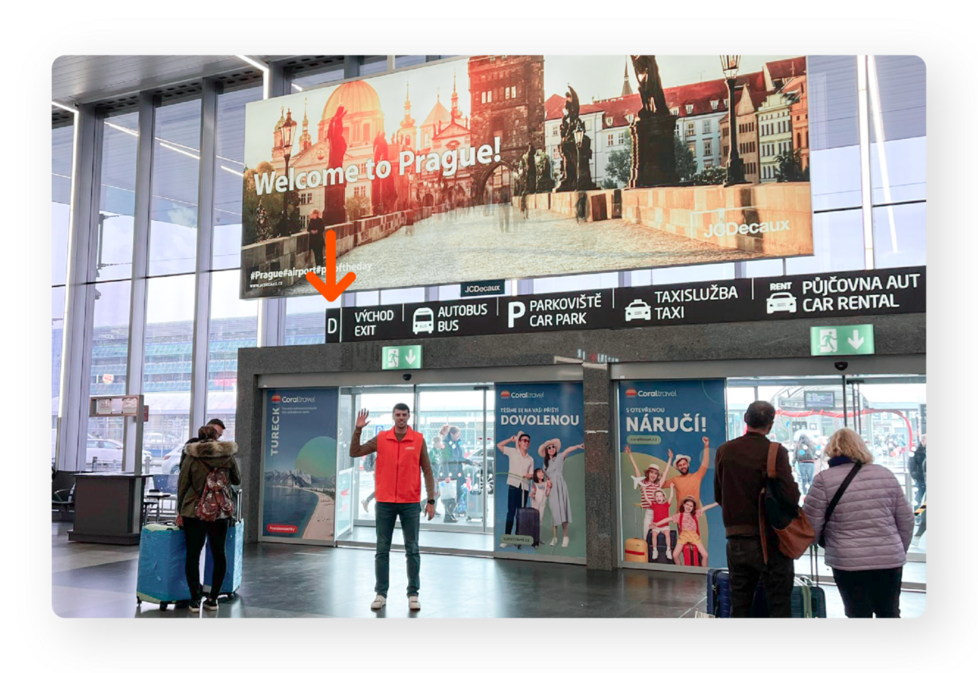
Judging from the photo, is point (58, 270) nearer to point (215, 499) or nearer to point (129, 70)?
point (129, 70)

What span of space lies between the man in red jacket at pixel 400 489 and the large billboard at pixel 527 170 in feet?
10.1

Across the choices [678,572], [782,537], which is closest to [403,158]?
[678,572]

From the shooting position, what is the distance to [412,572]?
6.82 m

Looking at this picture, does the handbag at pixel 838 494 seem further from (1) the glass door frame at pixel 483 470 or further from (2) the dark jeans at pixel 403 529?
(1) the glass door frame at pixel 483 470

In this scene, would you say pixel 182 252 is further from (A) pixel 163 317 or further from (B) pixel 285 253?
(B) pixel 285 253

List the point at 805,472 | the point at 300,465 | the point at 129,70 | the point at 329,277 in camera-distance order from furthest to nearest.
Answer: the point at 129,70
the point at 300,465
the point at 329,277
the point at 805,472

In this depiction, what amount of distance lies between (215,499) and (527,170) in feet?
16.5

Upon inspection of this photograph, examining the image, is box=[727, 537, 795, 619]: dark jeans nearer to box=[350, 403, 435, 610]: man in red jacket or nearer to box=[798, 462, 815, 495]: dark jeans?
box=[350, 403, 435, 610]: man in red jacket

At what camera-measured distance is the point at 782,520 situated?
490 cm

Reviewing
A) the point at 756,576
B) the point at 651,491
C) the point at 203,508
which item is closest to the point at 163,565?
the point at 203,508

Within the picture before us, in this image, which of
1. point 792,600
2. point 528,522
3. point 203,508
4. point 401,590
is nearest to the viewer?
point 792,600

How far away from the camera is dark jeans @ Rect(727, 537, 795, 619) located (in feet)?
16.3

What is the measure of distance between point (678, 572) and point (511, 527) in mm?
2035
